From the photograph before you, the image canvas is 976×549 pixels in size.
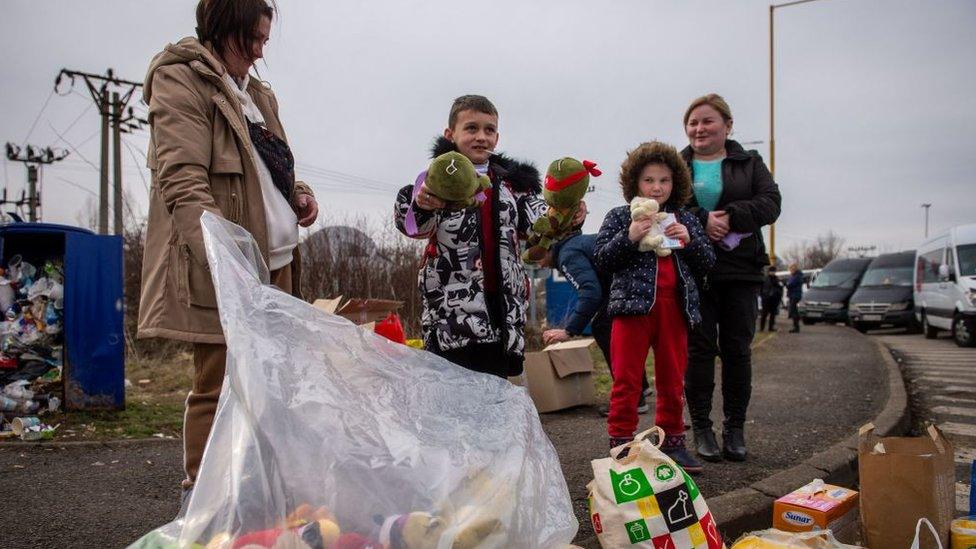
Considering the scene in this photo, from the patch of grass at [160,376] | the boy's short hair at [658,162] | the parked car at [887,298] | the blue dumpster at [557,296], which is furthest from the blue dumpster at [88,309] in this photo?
the parked car at [887,298]

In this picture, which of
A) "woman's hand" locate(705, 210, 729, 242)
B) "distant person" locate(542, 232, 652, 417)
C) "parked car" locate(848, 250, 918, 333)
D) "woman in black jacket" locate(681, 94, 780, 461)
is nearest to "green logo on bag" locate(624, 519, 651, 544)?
"woman in black jacket" locate(681, 94, 780, 461)

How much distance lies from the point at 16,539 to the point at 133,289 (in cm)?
764

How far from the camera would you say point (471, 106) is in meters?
2.59

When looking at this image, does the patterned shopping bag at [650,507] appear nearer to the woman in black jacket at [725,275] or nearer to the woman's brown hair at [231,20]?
the woman in black jacket at [725,275]

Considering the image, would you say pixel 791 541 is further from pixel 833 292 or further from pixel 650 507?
pixel 833 292

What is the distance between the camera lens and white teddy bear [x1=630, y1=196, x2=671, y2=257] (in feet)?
9.33

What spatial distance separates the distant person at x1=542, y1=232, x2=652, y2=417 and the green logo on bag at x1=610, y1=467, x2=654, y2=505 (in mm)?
2035

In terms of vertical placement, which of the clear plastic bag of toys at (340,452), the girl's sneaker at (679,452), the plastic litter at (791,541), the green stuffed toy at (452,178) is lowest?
the girl's sneaker at (679,452)

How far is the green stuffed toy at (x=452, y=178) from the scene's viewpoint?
85.1 inches

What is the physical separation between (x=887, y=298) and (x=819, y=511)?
15029 millimetres

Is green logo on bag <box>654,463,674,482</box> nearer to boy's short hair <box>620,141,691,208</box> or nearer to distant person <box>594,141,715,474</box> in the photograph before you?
distant person <box>594,141,715,474</box>

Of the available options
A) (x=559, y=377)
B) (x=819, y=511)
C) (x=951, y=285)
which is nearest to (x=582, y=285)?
(x=559, y=377)

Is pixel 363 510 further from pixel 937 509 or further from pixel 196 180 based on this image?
pixel 937 509

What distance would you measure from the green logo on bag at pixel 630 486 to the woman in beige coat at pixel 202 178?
1.19m
